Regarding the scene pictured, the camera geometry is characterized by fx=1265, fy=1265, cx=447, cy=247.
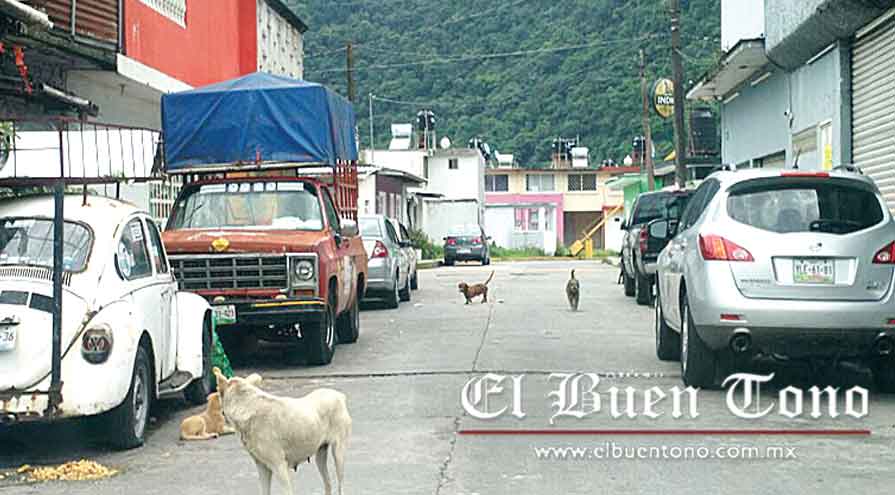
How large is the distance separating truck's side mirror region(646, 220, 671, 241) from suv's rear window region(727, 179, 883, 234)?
7.52ft

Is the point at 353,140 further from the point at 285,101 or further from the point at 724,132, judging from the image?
the point at 724,132

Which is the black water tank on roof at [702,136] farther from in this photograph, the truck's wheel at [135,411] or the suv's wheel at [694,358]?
the truck's wheel at [135,411]

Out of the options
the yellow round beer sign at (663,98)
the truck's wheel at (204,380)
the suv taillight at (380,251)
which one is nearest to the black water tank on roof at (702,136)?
the yellow round beer sign at (663,98)

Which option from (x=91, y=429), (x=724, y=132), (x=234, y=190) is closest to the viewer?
(x=91, y=429)

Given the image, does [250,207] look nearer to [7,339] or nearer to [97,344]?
[97,344]

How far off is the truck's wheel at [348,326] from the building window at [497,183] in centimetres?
6969

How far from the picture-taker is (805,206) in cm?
1067

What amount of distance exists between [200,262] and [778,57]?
576 inches

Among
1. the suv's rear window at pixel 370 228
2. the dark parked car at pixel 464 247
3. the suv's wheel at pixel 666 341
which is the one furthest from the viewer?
the dark parked car at pixel 464 247

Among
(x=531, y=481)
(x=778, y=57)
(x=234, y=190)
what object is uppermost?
(x=778, y=57)

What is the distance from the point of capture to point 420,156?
239 ft

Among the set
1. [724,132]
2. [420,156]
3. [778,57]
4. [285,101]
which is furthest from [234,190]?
[420,156]

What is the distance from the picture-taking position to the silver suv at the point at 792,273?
10242mm

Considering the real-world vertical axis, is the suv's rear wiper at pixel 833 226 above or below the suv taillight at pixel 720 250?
above
